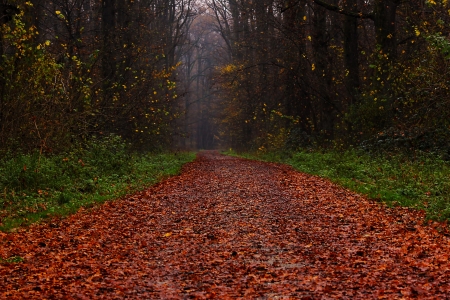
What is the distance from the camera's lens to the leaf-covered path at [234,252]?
17.1 feet

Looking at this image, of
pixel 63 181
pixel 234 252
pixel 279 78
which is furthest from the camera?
pixel 279 78

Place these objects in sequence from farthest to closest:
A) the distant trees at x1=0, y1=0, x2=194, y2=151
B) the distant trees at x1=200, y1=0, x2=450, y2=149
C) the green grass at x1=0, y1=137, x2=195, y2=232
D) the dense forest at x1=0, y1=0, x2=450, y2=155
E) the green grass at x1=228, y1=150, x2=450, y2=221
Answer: the distant trees at x1=200, y1=0, x2=450, y2=149 → the dense forest at x1=0, y1=0, x2=450, y2=155 → the distant trees at x1=0, y1=0, x2=194, y2=151 → the green grass at x1=0, y1=137, x2=195, y2=232 → the green grass at x1=228, y1=150, x2=450, y2=221

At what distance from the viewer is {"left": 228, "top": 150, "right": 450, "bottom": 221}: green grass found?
31.4 feet

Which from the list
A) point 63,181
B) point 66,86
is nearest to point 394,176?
point 63,181

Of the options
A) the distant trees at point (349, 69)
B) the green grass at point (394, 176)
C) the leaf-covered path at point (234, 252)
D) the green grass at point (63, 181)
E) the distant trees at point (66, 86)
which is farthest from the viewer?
the distant trees at point (349, 69)

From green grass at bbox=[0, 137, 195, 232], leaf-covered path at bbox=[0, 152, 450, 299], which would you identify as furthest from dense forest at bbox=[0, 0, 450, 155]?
leaf-covered path at bbox=[0, 152, 450, 299]

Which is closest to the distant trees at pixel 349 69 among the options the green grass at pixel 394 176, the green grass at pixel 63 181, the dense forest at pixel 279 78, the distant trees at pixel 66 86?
the dense forest at pixel 279 78

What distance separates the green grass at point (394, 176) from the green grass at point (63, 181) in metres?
5.82

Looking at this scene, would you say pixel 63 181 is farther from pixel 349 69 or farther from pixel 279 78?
pixel 279 78

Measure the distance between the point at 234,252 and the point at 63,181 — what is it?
7018mm

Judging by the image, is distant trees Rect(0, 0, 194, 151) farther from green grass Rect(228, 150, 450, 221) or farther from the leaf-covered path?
green grass Rect(228, 150, 450, 221)

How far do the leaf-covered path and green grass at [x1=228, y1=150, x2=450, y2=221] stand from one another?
501 mm

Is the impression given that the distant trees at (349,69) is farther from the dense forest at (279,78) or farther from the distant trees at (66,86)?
the distant trees at (66,86)

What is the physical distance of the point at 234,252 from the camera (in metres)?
6.78
